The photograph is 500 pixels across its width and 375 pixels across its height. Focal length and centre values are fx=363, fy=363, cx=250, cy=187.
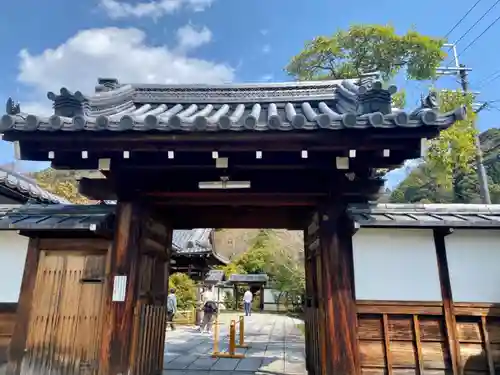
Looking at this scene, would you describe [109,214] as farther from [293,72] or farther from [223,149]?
[293,72]

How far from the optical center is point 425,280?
443 centimetres

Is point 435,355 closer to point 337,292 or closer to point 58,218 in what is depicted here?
point 337,292

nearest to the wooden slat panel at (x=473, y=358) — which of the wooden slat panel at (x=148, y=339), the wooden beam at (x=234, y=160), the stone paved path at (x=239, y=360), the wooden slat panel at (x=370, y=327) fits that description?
the wooden slat panel at (x=370, y=327)

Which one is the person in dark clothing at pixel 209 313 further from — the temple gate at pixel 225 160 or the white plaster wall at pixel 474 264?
the white plaster wall at pixel 474 264

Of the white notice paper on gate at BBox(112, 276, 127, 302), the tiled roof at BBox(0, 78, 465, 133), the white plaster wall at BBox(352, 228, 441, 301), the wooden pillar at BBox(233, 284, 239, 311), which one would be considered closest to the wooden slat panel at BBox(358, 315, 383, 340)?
the white plaster wall at BBox(352, 228, 441, 301)

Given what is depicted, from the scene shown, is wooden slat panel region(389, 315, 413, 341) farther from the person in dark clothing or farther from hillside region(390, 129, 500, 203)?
hillside region(390, 129, 500, 203)

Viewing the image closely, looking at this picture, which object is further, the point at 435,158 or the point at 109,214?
the point at 435,158

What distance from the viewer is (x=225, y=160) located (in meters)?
3.99

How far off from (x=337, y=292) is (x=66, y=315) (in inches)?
132

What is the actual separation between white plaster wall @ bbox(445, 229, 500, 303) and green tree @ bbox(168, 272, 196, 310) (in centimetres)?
1657

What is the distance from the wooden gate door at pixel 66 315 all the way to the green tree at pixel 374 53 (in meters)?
9.00

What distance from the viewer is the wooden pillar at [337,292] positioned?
4098 mm

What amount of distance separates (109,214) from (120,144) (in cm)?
125

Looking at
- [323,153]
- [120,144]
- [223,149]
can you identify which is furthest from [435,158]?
[120,144]
